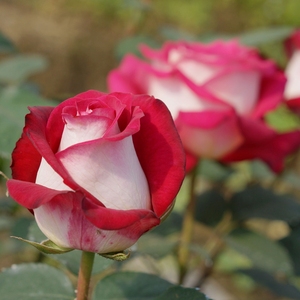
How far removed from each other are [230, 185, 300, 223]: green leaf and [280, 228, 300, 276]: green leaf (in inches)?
2.1

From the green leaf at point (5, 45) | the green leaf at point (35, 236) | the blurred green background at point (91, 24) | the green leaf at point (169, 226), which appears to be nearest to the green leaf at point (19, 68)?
the green leaf at point (5, 45)

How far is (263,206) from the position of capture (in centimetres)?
79

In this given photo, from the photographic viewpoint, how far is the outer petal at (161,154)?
12.4 inches

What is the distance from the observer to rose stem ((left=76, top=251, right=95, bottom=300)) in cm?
33

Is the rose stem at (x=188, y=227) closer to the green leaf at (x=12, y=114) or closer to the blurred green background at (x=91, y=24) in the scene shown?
the green leaf at (x=12, y=114)

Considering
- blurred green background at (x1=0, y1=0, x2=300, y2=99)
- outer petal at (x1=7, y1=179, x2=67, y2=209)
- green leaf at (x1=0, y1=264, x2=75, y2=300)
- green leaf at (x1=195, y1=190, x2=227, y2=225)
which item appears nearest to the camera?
outer petal at (x1=7, y1=179, x2=67, y2=209)

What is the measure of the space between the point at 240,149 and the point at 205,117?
0.25ft

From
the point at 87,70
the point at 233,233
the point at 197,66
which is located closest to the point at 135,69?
the point at 197,66

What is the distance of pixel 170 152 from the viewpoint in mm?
317

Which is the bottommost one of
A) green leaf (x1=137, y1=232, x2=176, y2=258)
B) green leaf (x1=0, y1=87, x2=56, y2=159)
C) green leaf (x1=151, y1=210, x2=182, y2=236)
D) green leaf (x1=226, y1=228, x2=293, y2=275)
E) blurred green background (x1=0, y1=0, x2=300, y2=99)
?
blurred green background (x1=0, y1=0, x2=300, y2=99)

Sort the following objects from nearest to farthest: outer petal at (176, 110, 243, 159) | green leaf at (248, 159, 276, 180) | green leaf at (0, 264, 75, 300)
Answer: green leaf at (0, 264, 75, 300)
outer petal at (176, 110, 243, 159)
green leaf at (248, 159, 276, 180)

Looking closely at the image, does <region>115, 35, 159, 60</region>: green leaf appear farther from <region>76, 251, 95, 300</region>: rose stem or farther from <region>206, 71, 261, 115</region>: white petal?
<region>76, 251, 95, 300</region>: rose stem

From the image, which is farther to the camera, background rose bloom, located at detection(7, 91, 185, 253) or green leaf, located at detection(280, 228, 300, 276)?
green leaf, located at detection(280, 228, 300, 276)

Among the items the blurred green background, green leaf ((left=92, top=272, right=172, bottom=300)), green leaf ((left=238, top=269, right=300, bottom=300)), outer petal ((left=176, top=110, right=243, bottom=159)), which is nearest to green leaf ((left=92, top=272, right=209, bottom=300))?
green leaf ((left=92, top=272, right=172, bottom=300))
